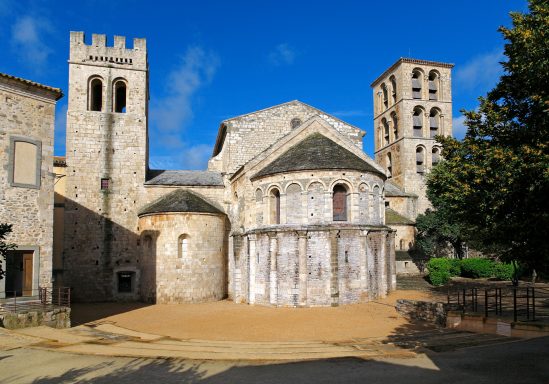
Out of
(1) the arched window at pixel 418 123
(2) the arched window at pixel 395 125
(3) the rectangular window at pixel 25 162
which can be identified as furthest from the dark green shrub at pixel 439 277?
(3) the rectangular window at pixel 25 162

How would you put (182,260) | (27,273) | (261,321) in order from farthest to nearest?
(182,260)
(261,321)
(27,273)

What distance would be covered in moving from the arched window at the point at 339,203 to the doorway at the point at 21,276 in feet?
53.2

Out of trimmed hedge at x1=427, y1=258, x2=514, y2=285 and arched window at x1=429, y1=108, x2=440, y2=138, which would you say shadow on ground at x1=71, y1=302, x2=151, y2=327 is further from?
arched window at x1=429, y1=108, x2=440, y2=138

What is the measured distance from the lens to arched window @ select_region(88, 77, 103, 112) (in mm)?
32312

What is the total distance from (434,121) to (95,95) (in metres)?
A: 38.5

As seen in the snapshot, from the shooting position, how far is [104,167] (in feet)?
103

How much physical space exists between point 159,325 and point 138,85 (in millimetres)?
19380

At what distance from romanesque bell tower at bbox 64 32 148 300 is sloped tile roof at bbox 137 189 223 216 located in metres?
1.84

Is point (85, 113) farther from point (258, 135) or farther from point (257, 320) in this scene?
point (257, 320)

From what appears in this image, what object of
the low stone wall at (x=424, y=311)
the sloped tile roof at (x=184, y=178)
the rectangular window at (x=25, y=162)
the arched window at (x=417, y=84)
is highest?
the arched window at (x=417, y=84)

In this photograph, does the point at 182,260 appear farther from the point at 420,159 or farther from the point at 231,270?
the point at 420,159

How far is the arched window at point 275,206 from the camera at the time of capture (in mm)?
27562

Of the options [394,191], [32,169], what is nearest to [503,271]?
[394,191]

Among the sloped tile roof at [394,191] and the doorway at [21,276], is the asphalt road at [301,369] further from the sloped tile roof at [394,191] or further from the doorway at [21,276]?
the sloped tile roof at [394,191]
